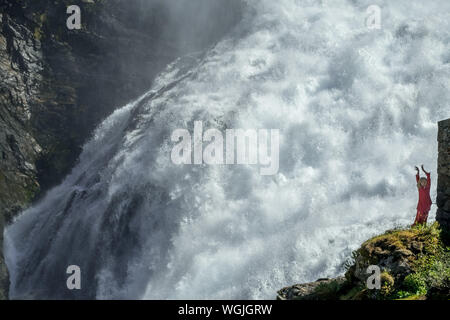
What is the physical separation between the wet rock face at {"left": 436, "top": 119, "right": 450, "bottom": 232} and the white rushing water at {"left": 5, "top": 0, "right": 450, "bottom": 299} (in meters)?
6.94

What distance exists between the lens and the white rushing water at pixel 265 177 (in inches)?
746

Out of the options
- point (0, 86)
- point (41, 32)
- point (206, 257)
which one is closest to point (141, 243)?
point (206, 257)

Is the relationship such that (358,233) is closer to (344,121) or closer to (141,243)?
(344,121)

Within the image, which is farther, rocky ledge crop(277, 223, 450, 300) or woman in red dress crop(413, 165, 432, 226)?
woman in red dress crop(413, 165, 432, 226)

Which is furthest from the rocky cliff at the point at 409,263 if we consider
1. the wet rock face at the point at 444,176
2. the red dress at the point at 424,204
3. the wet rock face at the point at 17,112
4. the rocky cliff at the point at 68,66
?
the rocky cliff at the point at 68,66

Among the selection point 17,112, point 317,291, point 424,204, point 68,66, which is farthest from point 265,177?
point 68,66

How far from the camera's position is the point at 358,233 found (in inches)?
699

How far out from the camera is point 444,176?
33.9ft

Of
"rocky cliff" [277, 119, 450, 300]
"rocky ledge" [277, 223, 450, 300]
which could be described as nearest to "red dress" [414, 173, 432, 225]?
"rocky cliff" [277, 119, 450, 300]

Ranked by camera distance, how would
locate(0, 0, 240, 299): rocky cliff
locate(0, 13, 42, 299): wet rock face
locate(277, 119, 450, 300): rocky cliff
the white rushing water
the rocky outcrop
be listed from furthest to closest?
locate(0, 0, 240, 299): rocky cliff
locate(0, 13, 42, 299): wet rock face
the white rushing water
the rocky outcrop
locate(277, 119, 450, 300): rocky cliff

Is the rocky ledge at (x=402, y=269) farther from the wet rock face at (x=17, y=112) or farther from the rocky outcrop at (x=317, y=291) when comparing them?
the wet rock face at (x=17, y=112)

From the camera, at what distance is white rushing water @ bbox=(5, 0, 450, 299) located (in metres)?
19.0

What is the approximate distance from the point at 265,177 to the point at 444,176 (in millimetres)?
12317

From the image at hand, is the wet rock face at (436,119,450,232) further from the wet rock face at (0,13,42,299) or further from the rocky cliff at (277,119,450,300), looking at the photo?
the wet rock face at (0,13,42,299)
